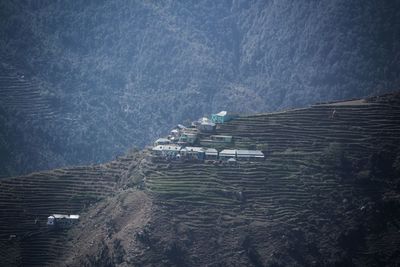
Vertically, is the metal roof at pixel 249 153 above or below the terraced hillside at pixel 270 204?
above

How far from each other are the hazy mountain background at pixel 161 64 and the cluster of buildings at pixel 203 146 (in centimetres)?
3290

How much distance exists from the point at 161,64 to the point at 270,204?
6381 cm

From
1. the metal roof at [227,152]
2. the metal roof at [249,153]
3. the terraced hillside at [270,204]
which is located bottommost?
the terraced hillside at [270,204]

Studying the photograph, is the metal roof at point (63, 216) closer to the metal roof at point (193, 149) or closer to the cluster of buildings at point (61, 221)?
the cluster of buildings at point (61, 221)

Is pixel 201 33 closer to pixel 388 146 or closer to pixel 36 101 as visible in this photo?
pixel 36 101

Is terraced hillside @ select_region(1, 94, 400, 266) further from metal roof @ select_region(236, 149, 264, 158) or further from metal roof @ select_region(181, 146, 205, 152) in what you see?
metal roof @ select_region(181, 146, 205, 152)

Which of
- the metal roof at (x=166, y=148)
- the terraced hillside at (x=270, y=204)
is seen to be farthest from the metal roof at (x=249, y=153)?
the metal roof at (x=166, y=148)

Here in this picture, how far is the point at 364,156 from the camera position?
60969 millimetres

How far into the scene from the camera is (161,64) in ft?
384

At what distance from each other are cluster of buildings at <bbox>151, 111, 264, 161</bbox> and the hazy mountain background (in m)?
32.9

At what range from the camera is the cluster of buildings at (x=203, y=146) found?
203 feet

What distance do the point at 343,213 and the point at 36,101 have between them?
60878mm

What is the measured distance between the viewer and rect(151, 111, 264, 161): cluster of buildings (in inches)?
2435

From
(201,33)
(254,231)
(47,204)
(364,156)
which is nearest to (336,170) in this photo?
(364,156)
